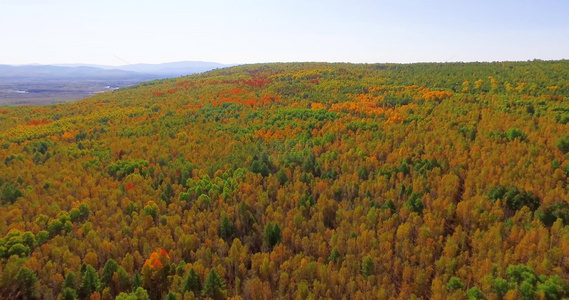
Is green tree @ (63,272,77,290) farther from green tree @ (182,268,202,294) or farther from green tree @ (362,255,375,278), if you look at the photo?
green tree @ (362,255,375,278)

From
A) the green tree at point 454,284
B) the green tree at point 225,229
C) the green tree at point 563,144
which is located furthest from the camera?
the green tree at point 563,144

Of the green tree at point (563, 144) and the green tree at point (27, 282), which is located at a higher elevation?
the green tree at point (563, 144)

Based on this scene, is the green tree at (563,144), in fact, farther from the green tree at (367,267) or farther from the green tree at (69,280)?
the green tree at (69,280)

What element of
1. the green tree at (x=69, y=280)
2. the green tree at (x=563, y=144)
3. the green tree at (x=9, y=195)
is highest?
the green tree at (x=563, y=144)

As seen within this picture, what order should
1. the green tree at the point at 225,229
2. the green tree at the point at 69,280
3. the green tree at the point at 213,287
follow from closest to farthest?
the green tree at the point at 213,287
the green tree at the point at 69,280
the green tree at the point at 225,229

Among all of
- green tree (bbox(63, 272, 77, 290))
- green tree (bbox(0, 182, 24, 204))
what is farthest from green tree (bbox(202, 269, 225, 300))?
green tree (bbox(0, 182, 24, 204))

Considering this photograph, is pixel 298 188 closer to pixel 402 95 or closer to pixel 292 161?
pixel 292 161

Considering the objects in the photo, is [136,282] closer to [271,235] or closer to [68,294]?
[68,294]

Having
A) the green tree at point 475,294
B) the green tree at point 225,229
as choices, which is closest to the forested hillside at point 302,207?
the green tree at point 475,294

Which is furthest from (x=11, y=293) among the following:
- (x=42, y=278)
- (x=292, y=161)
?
(x=292, y=161)
